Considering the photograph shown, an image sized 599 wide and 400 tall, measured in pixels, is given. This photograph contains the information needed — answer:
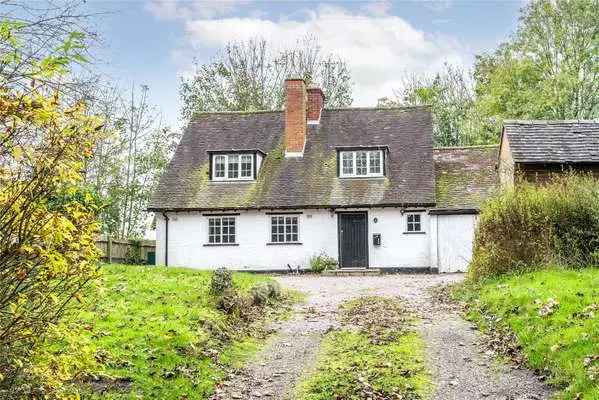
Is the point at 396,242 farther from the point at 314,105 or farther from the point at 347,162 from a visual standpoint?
the point at 314,105

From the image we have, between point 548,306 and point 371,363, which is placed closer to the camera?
point 371,363

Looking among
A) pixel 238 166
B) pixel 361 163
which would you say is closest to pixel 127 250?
pixel 238 166

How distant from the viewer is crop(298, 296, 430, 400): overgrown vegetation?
9.66 metres

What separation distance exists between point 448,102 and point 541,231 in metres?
32.8

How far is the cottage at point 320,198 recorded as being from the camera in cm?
2936

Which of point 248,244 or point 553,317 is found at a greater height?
point 248,244

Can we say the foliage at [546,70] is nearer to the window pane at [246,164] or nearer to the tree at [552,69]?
the tree at [552,69]

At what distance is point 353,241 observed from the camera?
29.9 m

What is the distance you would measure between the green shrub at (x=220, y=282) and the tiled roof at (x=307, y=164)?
14301 millimetres

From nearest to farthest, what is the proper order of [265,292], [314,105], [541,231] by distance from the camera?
1. [265,292]
2. [541,231]
3. [314,105]

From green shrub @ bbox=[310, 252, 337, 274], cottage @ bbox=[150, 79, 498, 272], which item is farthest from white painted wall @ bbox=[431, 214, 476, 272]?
green shrub @ bbox=[310, 252, 337, 274]

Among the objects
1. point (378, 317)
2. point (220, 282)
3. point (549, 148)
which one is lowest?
point (378, 317)

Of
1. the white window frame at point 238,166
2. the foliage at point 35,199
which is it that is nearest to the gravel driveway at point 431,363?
the foliage at point 35,199

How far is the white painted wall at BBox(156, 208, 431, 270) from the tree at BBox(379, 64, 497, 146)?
17.1 m
